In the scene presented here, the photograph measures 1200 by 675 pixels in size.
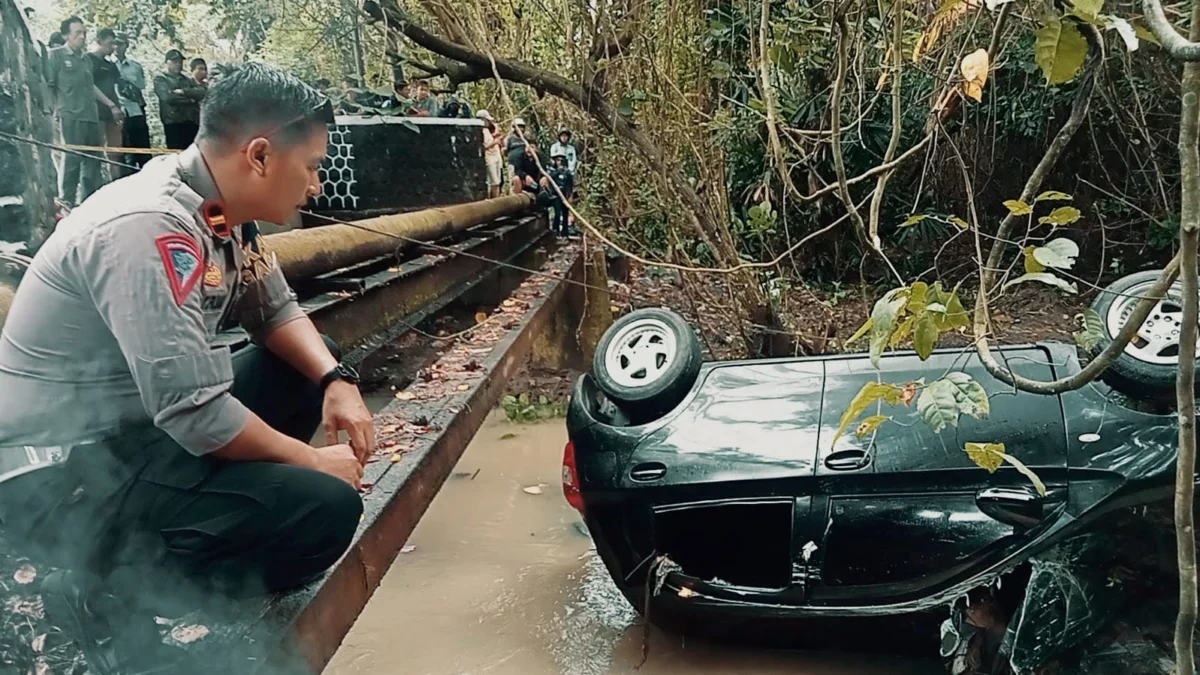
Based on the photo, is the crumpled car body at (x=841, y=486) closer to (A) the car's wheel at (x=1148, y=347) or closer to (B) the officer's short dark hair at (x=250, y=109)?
(A) the car's wheel at (x=1148, y=347)

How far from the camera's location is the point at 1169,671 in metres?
2.38

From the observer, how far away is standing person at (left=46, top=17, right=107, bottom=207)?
6.43m

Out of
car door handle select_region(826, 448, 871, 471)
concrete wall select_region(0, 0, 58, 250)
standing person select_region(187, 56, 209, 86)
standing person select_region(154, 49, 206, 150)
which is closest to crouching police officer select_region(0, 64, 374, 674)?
car door handle select_region(826, 448, 871, 471)

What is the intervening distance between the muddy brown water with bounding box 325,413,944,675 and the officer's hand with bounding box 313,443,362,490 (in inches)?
65.6

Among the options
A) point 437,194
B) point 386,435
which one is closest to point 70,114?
point 437,194

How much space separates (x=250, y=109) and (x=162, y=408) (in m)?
0.60

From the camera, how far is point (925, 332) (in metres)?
1.85

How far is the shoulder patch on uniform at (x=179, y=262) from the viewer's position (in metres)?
1.70

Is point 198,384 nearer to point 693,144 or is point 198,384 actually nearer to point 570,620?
point 570,620

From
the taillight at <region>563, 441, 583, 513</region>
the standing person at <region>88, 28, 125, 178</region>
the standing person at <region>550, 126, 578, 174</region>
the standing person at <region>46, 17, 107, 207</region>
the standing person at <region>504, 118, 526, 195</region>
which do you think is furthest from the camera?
the standing person at <region>550, 126, 578, 174</region>

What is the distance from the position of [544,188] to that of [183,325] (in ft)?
32.1

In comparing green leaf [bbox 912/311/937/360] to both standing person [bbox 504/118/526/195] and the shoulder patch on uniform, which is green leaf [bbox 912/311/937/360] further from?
standing person [bbox 504/118/526/195]

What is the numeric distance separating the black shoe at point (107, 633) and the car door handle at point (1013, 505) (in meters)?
2.04

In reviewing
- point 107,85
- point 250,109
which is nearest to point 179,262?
point 250,109
